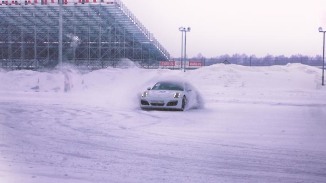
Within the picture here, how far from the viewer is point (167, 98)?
701 inches

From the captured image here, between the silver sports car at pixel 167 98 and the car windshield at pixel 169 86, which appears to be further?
the car windshield at pixel 169 86

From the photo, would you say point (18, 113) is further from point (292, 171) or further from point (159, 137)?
point (292, 171)

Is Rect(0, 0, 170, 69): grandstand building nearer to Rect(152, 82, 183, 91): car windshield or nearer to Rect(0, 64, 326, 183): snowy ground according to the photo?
Rect(152, 82, 183, 91): car windshield

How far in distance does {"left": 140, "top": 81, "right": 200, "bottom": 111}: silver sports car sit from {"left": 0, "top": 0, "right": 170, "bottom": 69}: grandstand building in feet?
121

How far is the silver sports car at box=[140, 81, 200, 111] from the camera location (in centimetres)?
1778

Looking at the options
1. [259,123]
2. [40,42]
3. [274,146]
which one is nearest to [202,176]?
[274,146]

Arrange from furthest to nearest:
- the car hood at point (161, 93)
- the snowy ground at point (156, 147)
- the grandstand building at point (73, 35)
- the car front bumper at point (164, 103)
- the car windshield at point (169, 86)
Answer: the grandstand building at point (73, 35) < the car windshield at point (169, 86) < the car hood at point (161, 93) < the car front bumper at point (164, 103) < the snowy ground at point (156, 147)

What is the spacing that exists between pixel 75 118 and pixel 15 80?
24.3m

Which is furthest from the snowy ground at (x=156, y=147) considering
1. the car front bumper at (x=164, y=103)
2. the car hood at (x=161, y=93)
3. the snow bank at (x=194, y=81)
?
the snow bank at (x=194, y=81)

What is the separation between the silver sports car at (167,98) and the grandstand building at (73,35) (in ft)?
121

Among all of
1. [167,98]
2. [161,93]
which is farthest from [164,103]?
[161,93]

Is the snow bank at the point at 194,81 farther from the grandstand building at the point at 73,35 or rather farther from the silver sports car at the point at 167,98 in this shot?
the silver sports car at the point at 167,98

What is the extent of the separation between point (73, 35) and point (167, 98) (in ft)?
143

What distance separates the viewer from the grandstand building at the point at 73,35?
56969 mm
